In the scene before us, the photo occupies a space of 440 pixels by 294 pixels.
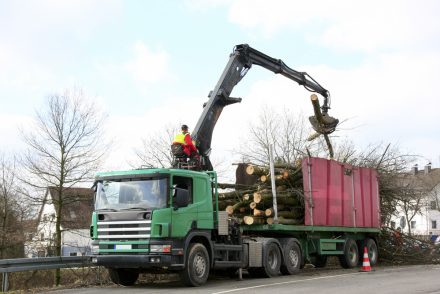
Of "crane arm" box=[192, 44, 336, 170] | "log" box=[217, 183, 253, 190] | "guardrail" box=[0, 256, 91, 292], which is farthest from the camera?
"log" box=[217, 183, 253, 190]

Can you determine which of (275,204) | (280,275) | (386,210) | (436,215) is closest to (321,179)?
(275,204)

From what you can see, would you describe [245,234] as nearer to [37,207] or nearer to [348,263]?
[348,263]

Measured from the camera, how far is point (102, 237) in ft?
39.5

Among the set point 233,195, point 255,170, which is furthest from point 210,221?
point 255,170

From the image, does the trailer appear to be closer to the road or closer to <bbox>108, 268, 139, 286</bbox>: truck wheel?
<bbox>108, 268, 139, 286</bbox>: truck wheel

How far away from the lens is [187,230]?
1201 cm

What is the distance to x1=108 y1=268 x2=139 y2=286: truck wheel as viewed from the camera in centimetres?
1289

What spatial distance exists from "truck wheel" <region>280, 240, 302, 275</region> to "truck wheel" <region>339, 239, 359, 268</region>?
8.80 ft

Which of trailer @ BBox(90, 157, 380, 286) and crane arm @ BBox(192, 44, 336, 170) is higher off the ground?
crane arm @ BBox(192, 44, 336, 170)

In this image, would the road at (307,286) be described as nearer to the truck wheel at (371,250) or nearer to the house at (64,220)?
the truck wheel at (371,250)

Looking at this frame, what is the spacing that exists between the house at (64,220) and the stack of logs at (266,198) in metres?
9.04

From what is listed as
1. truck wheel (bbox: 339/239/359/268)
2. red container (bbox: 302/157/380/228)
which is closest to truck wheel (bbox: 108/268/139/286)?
red container (bbox: 302/157/380/228)

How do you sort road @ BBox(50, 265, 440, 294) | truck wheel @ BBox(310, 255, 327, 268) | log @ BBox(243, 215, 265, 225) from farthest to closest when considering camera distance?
truck wheel @ BBox(310, 255, 327, 268), log @ BBox(243, 215, 265, 225), road @ BBox(50, 265, 440, 294)

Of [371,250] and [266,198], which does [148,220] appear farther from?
[371,250]
